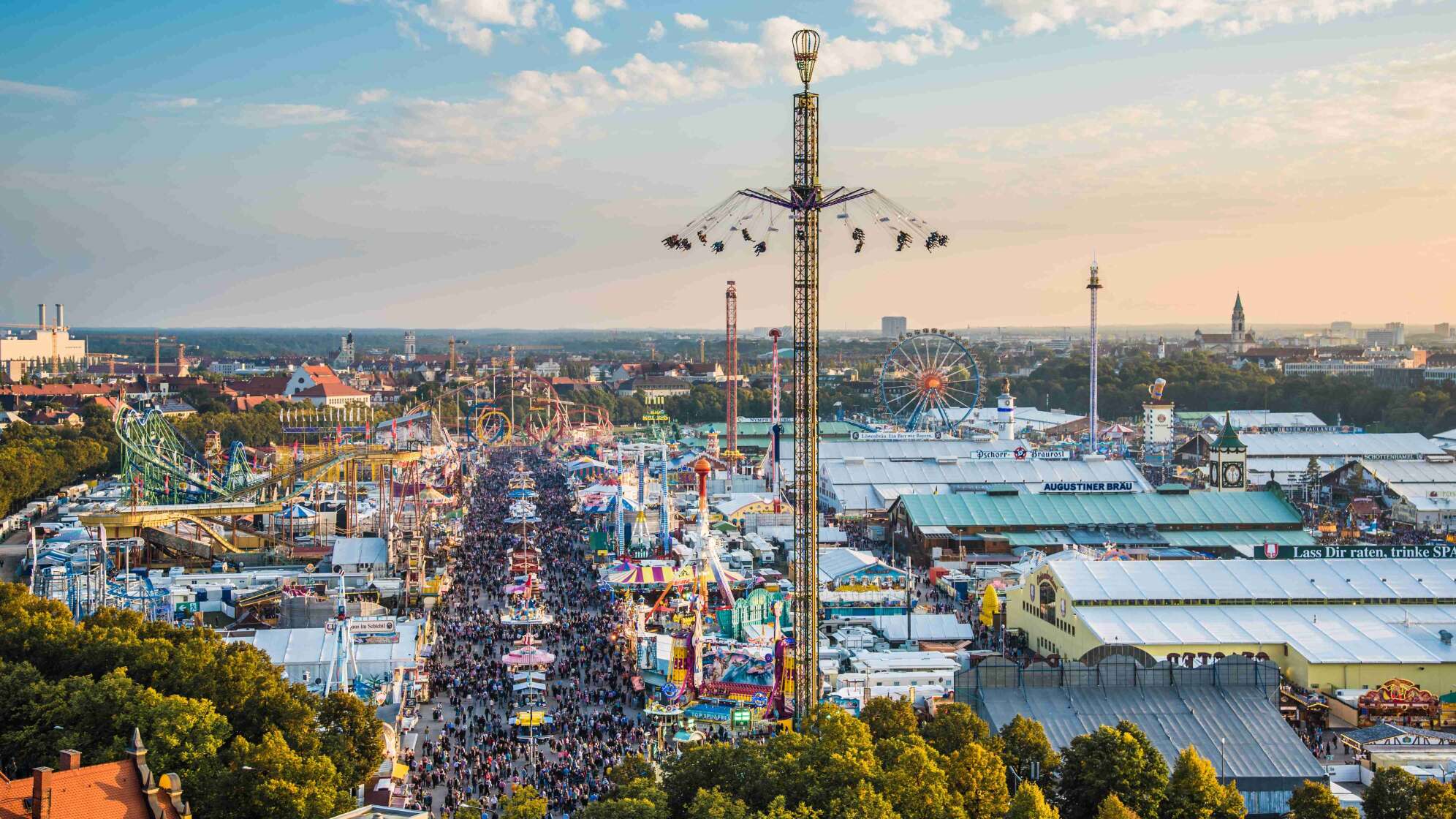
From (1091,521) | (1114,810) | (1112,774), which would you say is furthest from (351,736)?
(1091,521)

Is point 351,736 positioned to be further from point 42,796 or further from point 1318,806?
point 1318,806

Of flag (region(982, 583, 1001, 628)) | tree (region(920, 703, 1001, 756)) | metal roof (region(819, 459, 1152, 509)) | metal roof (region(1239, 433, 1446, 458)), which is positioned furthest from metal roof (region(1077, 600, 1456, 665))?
metal roof (region(1239, 433, 1446, 458))

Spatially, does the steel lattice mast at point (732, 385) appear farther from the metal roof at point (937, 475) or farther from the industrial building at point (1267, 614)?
the industrial building at point (1267, 614)

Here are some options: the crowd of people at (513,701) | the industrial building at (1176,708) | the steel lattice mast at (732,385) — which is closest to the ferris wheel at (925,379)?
the steel lattice mast at (732,385)

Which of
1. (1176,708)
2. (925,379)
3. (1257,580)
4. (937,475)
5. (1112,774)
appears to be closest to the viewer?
(1112,774)

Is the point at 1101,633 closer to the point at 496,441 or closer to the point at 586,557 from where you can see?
the point at 586,557

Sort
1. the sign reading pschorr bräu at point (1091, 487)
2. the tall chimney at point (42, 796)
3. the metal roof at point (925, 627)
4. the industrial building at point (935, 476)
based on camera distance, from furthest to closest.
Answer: the industrial building at point (935, 476) → the sign reading pschorr bräu at point (1091, 487) → the metal roof at point (925, 627) → the tall chimney at point (42, 796)
